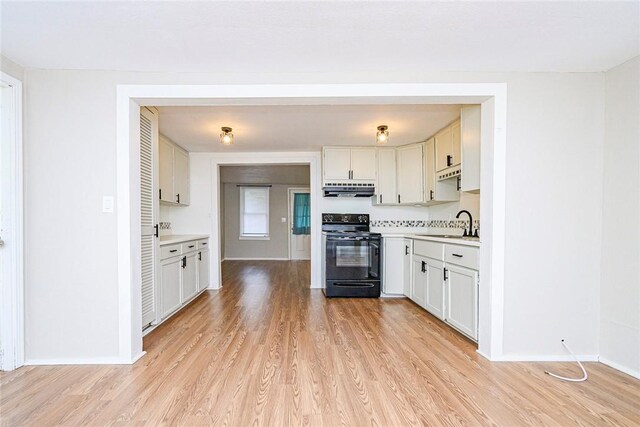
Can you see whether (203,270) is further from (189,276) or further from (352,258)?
(352,258)

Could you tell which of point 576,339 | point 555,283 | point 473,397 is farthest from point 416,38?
point 576,339

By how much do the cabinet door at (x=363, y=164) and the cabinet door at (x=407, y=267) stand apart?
1.05 m

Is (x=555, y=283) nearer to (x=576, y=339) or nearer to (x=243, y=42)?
(x=576, y=339)

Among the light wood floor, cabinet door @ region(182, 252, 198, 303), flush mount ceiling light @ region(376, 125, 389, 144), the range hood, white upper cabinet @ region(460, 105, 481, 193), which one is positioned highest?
flush mount ceiling light @ region(376, 125, 389, 144)

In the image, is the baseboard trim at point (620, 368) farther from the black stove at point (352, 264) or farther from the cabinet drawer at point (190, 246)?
the cabinet drawer at point (190, 246)

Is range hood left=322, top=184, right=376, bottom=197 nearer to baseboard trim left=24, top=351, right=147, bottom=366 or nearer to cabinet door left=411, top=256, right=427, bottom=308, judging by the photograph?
cabinet door left=411, top=256, right=427, bottom=308

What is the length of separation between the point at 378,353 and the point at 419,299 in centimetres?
138

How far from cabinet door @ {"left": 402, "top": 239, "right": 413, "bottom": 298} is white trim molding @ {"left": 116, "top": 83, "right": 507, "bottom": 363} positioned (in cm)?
154

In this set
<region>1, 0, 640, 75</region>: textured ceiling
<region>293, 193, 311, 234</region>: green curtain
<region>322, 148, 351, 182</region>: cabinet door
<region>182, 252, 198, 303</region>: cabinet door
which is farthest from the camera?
<region>293, 193, 311, 234</region>: green curtain

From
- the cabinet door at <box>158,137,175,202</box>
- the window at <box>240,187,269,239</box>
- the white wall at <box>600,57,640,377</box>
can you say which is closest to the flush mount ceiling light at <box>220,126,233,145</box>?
the cabinet door at <box>158,137,175,202</box>

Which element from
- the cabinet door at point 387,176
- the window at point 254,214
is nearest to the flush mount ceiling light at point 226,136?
the cabinet door at point 387,176

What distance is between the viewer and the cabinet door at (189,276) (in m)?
3.53

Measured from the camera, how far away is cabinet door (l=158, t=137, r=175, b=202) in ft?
11.9

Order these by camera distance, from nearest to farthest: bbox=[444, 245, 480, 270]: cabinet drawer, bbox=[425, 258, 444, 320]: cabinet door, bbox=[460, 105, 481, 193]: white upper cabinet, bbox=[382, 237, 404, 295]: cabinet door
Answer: bbox=[444, 245, 480, 270]: cabinet drawer, bbox=[460, 105, 481, 193]: white upper cabinet, bbox=[425, 258, 444, 320]: cabinet door, bbox=[382, 237, 404, 295]: cabinet door
